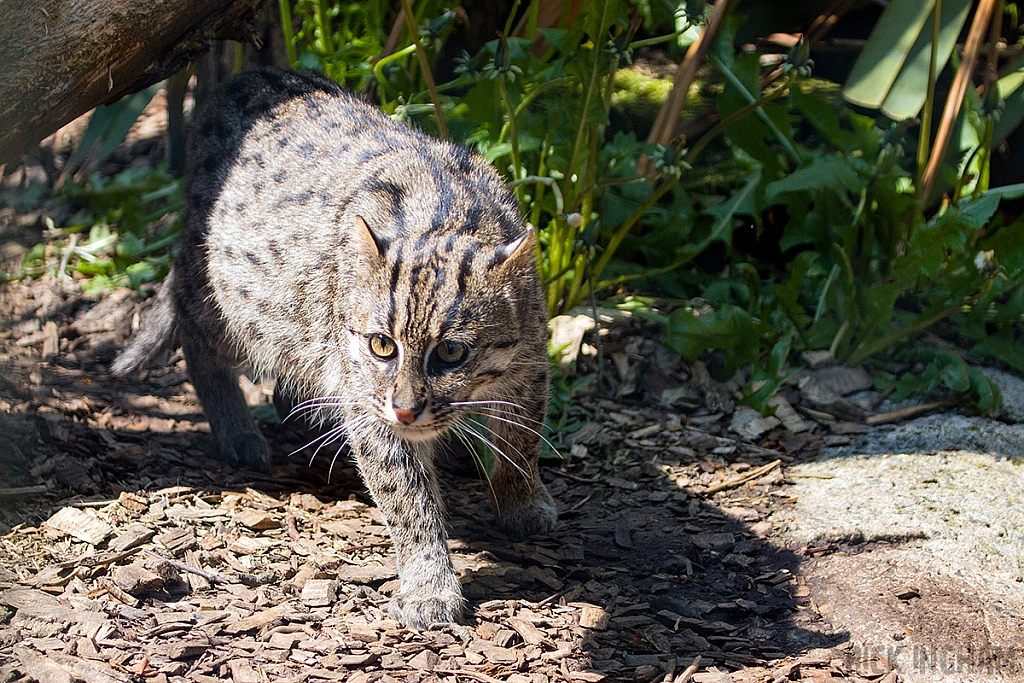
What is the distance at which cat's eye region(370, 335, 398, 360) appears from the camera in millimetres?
3777

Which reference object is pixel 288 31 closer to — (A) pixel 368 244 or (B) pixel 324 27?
(B) pixel 324 27

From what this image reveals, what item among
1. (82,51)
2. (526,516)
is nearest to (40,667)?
(526,516)

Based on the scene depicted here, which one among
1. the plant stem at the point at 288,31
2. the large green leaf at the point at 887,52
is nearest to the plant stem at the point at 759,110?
the large green leaf at the point at 887,52

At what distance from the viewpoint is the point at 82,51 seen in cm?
406

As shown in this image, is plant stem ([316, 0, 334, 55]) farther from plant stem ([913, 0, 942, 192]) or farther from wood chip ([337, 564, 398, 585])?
plant stem ([913, 0, 942, 192])

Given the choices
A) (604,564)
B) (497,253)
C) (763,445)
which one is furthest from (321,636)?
(763,445)

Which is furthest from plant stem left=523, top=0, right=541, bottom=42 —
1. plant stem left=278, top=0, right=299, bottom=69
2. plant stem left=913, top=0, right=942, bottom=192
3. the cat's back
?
plant stem left=913, top=0, right=942, bottom=192

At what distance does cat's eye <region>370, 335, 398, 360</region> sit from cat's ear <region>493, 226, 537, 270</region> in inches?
21.5

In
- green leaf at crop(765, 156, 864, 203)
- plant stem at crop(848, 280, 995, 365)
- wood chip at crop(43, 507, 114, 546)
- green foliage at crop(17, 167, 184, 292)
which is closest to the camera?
wood chip at crop(43, 507, 114, 546)

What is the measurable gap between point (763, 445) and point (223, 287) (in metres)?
3.14

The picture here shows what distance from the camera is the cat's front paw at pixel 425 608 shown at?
3.87m

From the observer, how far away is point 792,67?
5055 millimetres

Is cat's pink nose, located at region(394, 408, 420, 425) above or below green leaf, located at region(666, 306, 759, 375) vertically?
above

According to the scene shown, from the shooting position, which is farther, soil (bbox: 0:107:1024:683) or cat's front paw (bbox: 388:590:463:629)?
cat's front paw (bbox: 388:590:463:629)
